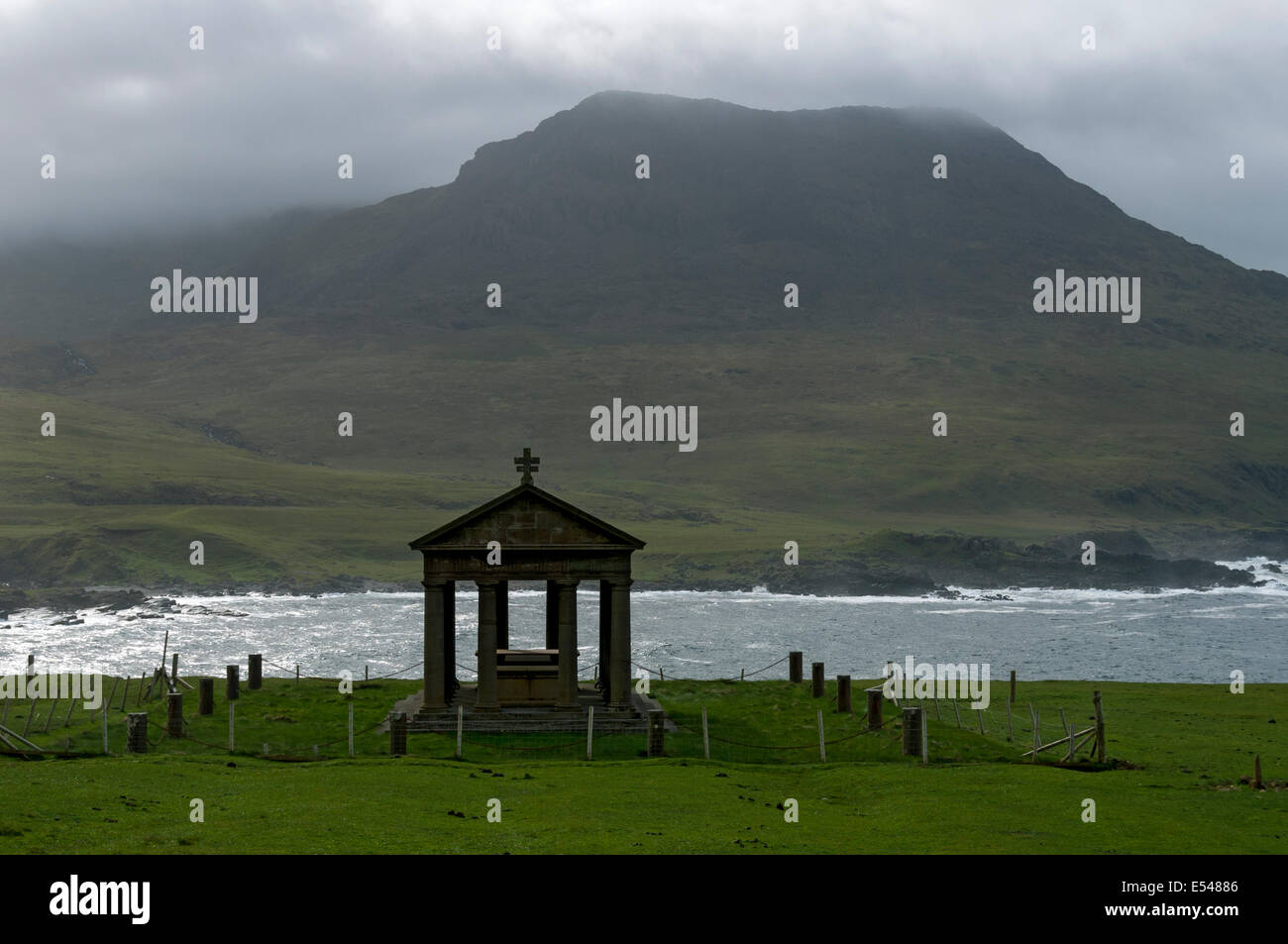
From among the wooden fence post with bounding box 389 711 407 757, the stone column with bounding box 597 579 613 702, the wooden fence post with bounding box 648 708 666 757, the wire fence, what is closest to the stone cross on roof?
the stone column with bounding box 597 579 613 702

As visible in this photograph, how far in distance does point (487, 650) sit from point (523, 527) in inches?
178

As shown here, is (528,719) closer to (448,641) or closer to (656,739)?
(656,739)

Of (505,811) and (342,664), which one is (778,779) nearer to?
(505,811)

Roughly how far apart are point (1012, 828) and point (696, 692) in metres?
32.9

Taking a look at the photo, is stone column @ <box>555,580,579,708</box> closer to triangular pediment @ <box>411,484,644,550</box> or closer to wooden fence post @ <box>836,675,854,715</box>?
triangular pediment @ <box>411,484,644,550</box>

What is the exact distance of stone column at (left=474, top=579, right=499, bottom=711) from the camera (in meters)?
49.3

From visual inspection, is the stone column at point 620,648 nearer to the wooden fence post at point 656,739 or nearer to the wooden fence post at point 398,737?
the wooden fence post at point 656,739

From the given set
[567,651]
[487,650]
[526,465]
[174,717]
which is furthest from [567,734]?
[174,717]

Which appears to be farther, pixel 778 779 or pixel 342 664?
pixel 342 664

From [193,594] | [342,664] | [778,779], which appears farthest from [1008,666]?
[193,594]

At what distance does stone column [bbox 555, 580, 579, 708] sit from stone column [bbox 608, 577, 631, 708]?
1.40 metres

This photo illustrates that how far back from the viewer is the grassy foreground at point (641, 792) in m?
28.5
